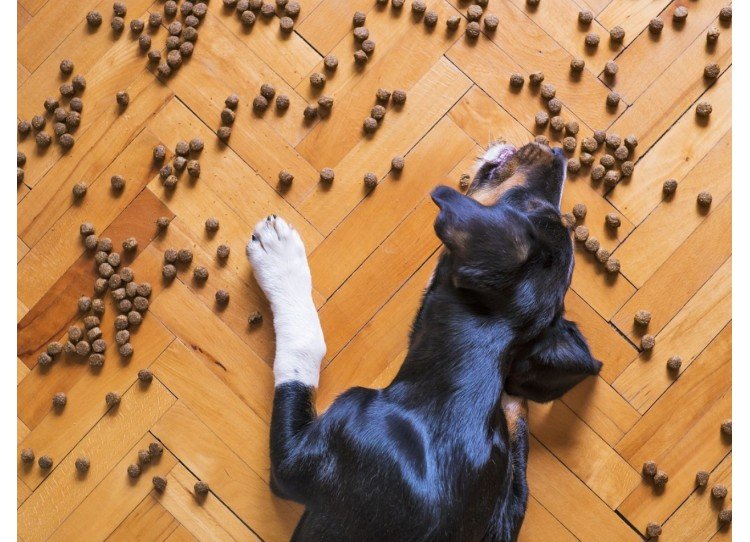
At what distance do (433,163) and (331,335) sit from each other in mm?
762

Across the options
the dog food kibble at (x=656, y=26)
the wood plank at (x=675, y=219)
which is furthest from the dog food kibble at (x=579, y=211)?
the dog food kibble at (x=656, y=26)

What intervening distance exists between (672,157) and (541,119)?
1.74 feet

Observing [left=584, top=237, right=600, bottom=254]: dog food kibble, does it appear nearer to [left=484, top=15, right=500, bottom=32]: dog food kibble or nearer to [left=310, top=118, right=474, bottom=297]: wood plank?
[left=310, top=118, right=474, bottom=297]: wood plank

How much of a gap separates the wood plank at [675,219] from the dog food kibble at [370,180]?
0.96 meters

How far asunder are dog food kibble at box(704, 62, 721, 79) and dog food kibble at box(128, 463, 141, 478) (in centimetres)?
263

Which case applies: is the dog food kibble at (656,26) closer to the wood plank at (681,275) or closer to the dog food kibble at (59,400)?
the wood plank at (681,275)

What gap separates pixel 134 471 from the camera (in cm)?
294

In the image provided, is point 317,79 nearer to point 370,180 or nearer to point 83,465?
point 370,180

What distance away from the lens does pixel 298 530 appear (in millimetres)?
2615

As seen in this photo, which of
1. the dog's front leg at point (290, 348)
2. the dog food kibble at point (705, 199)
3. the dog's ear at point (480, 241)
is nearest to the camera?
the dog's ear at point (480, 241)

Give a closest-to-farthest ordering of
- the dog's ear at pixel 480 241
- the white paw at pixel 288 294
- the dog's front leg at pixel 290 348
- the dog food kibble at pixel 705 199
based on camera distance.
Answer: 1. the dog's ear at pixel 480 241
2. the dog's front leg at pixel 290 348
3. the white paw at pixel 288 294
4. the dog food kibble at pixel 705 199

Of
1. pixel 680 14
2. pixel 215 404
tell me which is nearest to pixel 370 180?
pixel 215 404

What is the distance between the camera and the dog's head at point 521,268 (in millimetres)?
2191

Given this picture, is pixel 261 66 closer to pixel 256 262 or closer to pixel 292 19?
pixel 292 19
